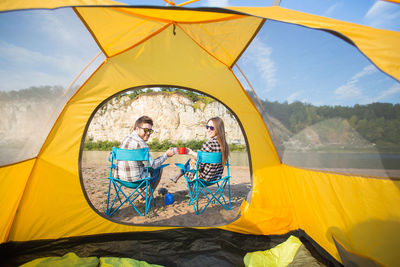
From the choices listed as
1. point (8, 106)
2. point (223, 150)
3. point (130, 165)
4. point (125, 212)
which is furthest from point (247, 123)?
point (8, 106)

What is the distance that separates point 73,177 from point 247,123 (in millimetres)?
2037

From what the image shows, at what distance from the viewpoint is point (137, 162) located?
8.89 feet

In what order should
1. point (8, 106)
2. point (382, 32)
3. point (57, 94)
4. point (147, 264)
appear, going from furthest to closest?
point (57, 94) → point (147, 264) → point (8, 106) → point (382, 32)

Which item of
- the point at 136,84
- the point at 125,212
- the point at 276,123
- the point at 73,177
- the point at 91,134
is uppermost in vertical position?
the point at 91,134

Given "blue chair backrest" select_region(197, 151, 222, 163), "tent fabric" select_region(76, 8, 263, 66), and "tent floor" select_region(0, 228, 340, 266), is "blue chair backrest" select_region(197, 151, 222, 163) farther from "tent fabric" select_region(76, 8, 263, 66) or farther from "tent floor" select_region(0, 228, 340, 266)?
"tent fabric" select_region(76, 8, 263, 66)

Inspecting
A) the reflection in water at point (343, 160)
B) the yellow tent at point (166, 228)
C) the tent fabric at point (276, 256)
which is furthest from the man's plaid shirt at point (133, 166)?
the reflection in water at point (343, 160)

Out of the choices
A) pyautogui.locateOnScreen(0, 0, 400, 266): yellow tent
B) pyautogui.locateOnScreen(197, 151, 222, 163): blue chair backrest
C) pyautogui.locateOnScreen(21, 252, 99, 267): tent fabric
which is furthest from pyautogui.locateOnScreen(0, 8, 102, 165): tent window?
pyautogui.locateOnScreen(197, 151, 222, 163): blue chair backrest

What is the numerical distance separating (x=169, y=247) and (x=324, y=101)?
184 cm

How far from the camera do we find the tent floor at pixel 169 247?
5.72ft

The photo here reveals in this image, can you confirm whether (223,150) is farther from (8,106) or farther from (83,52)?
(8,106)

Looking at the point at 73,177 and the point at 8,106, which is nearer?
the point at 8,106

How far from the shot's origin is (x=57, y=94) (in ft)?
6.80

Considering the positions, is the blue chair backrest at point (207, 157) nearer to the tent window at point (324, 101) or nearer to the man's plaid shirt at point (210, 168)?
the man's plaid shirt at point (210, 168)

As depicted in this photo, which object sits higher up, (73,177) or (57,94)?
(57,94)
